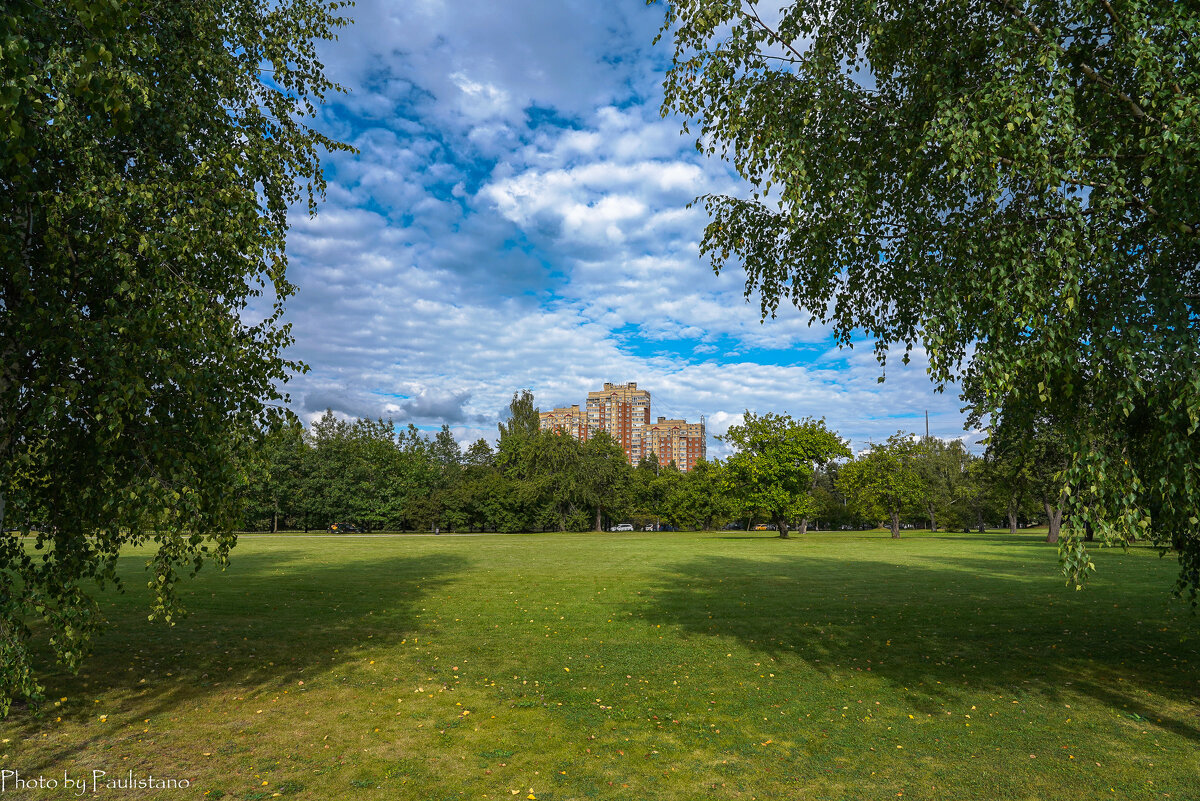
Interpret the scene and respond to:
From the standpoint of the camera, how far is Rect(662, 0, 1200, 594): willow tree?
6309 mm

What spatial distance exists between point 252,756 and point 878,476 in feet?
196

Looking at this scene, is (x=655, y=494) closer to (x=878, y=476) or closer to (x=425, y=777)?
(x=878, y=476)

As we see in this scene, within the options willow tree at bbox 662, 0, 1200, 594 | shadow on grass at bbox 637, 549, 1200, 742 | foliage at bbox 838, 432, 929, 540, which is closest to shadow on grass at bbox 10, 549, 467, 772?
shadow on grass at bbox 637, 549, 1200, 742

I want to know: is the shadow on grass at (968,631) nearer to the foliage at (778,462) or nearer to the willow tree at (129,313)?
the willow tree at (129,313)

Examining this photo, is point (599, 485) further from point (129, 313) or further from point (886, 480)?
point (129, 313)

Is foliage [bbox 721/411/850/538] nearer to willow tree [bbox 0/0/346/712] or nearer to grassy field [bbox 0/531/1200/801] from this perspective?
grassy field [bbox 0/531/1200/801]

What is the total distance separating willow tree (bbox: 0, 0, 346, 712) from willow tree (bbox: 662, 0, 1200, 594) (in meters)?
6.13

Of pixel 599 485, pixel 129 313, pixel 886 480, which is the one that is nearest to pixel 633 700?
pixel 129 313

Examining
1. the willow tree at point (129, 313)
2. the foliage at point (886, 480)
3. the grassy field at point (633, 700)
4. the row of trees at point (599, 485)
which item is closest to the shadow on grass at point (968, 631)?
the grassy field at point (633, 700)

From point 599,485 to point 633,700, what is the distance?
222ft

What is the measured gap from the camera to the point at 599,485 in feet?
251

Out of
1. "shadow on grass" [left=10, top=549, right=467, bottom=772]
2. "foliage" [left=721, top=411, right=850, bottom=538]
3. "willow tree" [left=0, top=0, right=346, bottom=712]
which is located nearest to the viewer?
"willow tree" [left=0, top=0, right=346, bottom=712]

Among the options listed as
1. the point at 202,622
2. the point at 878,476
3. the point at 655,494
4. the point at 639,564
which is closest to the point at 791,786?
the point at 202,622

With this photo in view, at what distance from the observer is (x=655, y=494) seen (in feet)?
319
